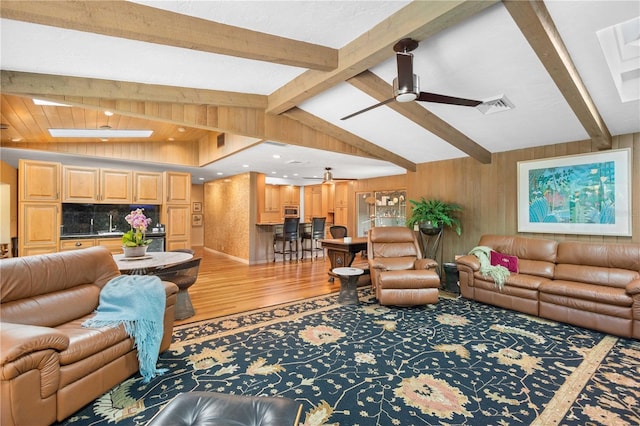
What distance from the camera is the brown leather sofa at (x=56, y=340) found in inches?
61.2

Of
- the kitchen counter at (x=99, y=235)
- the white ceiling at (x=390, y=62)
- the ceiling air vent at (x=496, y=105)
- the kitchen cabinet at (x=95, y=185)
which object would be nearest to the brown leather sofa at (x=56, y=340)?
the white ceiling at (x=390, y=62)

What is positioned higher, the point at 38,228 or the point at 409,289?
the point at 38,228

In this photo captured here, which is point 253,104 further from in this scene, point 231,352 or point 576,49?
point 576,49

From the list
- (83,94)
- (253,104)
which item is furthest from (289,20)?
(83,94)

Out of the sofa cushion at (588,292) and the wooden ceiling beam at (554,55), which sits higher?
the wooden ceiling beam at (554,55)

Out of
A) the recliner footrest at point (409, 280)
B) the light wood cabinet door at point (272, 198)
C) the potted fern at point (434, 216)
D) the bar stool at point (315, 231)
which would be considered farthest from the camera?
the light wood cabinet door at point (272, 198)

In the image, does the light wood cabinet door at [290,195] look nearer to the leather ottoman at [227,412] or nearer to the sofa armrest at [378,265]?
the sofa armrest at [378,265]

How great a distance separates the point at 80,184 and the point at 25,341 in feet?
14.6

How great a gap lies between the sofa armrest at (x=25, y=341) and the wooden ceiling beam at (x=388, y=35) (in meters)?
2.92

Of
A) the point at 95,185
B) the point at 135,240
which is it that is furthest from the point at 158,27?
the point at 95,185

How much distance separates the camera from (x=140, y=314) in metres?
2.28

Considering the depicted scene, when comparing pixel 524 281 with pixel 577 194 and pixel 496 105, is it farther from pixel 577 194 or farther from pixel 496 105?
pixel 496 105

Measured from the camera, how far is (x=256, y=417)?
135 cm

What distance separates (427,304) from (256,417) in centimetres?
340
